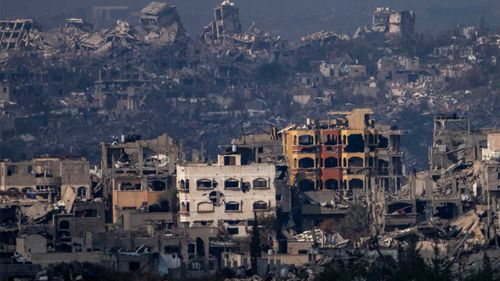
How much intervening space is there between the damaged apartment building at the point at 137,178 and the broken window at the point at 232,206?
0.93 m

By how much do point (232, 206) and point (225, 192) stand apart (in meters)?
0.31

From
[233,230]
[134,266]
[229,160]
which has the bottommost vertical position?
[134,266]

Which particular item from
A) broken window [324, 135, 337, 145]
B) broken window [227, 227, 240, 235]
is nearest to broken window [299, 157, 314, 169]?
broken window [324, 135, 337, 145]

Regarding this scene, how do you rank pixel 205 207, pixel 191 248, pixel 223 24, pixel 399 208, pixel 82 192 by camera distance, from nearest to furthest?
pixel 191 248 → pixel 399 208 → pixel 205 207 → pixel 82 192 → pixel 223 24

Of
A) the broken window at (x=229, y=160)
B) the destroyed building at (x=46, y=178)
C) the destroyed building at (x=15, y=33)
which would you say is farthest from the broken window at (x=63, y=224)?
Result: the destroyed building at (x=15, y=33)

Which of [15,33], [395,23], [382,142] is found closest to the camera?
[382,142]

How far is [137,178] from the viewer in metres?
59.4

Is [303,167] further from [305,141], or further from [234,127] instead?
[234,127]

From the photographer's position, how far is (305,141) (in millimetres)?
66188

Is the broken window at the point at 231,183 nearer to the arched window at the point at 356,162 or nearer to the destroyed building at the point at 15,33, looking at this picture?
the arched window at the point at 356,162

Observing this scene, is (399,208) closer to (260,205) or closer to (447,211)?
(447,211)

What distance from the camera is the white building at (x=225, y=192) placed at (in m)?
57.2

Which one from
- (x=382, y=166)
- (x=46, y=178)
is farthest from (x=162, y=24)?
(x=46, y=178)

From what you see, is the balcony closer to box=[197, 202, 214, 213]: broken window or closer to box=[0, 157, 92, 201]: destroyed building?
box=[0, 157, 92, 201]: destroyed building
